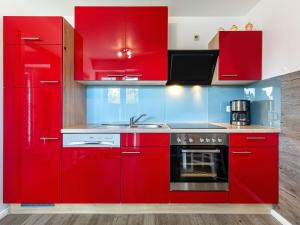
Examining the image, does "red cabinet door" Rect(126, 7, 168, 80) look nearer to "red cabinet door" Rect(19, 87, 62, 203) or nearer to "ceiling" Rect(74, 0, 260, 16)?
"ceiling" Rect(74, 0, 260, 16)

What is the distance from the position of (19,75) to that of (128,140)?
→ 1.28 m

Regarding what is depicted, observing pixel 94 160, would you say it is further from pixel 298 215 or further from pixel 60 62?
pixel 298 215

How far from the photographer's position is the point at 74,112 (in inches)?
95.5

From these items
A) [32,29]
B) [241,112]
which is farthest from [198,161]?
[32,29]

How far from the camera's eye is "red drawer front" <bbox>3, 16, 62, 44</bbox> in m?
2.12

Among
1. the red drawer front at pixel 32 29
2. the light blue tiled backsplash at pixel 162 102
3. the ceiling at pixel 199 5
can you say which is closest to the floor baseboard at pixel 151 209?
the light blue tiled backsplash at pixel 162 102

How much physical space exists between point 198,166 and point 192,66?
1179 mm

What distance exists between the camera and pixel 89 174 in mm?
2135

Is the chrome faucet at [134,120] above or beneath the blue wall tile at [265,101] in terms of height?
beneath

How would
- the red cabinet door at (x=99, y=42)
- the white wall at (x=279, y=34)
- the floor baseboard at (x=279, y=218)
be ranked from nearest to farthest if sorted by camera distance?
the white wall at (x=279, y=34) < the floor baseboard at (x=279, y=218) < the red cabinet door at (x=99, y=42)

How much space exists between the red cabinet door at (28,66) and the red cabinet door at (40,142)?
80mm

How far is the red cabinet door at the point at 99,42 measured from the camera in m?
2.33

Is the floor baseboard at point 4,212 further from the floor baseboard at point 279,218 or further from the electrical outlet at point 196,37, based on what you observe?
the electrical outlet at point 196,37

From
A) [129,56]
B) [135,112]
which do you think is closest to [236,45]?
[129,56]
